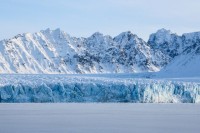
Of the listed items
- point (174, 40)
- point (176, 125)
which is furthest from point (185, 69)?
point (174, 40)

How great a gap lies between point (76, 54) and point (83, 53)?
11.7 ft

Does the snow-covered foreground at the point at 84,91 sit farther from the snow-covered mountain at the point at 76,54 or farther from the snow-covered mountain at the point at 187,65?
the snow-covered mountain at the point at 76,54

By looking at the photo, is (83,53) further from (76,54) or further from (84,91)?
(84,91)

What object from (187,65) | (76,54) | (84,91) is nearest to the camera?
(84,91)

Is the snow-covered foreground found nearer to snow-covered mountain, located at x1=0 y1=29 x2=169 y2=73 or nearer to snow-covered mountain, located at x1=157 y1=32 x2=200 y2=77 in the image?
snow-covered mountain, located at x1=157 y1=32 x2=200 y2=77

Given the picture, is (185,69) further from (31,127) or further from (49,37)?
(49,37)

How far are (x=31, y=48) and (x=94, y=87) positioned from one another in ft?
364

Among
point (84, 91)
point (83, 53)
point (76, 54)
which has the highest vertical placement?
point (84, 91)

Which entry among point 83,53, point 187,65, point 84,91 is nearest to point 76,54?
point 83,53

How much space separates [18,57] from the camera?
13712 cm

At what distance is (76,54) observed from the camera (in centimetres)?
14975

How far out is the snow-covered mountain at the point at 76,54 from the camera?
447ft

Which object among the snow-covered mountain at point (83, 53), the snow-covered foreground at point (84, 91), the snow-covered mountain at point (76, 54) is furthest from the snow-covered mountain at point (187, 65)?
the snow-covered mountain at point (76, 54)

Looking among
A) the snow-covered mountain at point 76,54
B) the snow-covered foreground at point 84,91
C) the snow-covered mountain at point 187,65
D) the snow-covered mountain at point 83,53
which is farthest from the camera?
the snow-covered mountain at point 83,53
